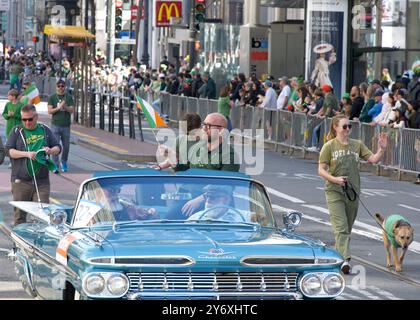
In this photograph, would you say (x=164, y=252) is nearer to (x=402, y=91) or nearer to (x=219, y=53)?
(x=402, y=91)

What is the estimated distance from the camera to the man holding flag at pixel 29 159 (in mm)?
15305

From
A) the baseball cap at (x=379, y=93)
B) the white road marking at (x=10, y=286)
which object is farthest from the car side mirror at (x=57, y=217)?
the baseball cap at (x=379, y=93)

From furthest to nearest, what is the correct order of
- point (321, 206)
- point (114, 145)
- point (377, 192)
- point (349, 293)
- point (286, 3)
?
point (286, 3) < point (114, 145) < point (377, 192) < point (321, 206) < point (349, 293)

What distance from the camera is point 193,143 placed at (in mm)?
13742

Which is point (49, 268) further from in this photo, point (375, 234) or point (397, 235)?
point (375, 234)

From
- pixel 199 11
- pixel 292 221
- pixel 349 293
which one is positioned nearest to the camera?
pixel 292 221

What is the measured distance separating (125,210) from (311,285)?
1769 mm

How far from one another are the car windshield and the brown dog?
4.63 m

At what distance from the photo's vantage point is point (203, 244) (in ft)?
30.0

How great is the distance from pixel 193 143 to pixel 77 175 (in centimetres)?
1247

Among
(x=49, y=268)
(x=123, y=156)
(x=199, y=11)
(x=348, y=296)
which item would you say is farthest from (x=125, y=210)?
(x=199, y=11)

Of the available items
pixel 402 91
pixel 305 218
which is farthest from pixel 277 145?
pixel 305 218

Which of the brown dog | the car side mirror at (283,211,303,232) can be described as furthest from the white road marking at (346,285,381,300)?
the car side mirror at (283,211,303,232)

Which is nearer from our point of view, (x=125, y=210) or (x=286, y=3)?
(x=125, y=210)
